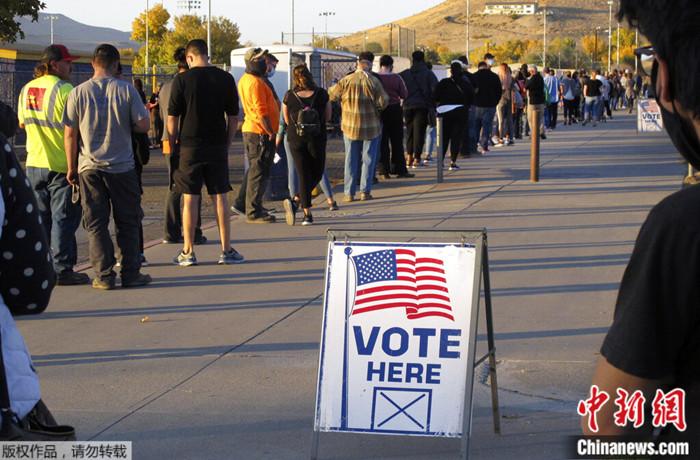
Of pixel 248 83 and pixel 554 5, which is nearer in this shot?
pixel 248 83

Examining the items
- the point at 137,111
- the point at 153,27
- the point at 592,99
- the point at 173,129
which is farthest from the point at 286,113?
the point at 153,27

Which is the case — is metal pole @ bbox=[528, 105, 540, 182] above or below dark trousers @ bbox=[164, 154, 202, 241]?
above

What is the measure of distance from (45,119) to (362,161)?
6.30m

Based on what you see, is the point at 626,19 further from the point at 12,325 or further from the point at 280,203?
the point at 280,203

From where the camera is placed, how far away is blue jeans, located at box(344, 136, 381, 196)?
569 inches

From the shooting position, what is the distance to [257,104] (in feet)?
Answer: 38.9

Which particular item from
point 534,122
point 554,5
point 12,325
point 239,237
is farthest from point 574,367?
point 554,5

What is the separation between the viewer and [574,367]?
6383 mm

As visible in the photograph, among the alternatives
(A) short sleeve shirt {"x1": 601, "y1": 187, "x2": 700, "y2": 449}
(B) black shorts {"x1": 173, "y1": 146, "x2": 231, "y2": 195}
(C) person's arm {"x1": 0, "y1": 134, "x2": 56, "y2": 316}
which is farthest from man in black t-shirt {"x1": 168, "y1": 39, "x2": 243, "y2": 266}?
(A) short sleeve shirt {"x1": 601, "y1": 187, "x2": 700, "y2": 449}

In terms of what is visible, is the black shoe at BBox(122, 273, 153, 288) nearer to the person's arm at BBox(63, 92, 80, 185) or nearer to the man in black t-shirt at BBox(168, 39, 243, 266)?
the man in black t-shirt at BBox(168, 39, 243, 266)

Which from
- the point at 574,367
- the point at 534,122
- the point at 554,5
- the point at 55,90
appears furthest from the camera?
the point at 554,5

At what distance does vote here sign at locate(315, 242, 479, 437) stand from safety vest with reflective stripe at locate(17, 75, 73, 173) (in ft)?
15.8

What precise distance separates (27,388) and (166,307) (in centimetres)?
469

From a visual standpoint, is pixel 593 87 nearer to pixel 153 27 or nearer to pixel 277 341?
pixel 277 341
